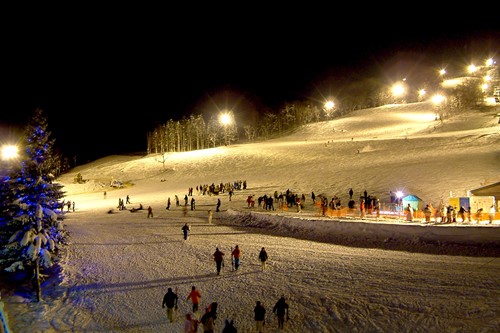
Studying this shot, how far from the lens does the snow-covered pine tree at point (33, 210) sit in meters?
17.0

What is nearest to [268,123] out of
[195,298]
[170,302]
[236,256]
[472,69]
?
[472,69]

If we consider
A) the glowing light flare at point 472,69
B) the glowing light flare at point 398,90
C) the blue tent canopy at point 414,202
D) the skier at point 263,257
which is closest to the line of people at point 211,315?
the skier at point 263,257

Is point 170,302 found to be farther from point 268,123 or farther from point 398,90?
point 398,90

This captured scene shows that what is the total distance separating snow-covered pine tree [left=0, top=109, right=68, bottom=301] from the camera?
17031 millimetres

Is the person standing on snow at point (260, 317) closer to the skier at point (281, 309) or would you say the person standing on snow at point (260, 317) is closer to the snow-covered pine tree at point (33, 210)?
the skier at point (281, 309)

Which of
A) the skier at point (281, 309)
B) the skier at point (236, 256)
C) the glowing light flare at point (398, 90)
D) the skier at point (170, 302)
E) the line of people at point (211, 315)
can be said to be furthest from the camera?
the glowing light flare at point (398, 90)

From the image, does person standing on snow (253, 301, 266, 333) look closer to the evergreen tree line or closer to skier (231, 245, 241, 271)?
skier (231, 245, 241, 271)

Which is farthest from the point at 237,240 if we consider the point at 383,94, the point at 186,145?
the point at 383,94

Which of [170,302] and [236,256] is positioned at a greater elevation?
[236,256]

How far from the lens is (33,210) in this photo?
1742 cm

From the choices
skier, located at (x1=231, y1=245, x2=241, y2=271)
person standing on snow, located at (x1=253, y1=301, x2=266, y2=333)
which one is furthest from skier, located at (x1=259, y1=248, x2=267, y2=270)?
person standing on snow, located at (x1=253, y1=301, x2=266, y2=333)

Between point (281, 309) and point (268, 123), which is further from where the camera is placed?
point (268, 123)

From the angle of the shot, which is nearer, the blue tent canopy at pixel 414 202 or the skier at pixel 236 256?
the skier at pixel 236 256

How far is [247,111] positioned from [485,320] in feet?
629
